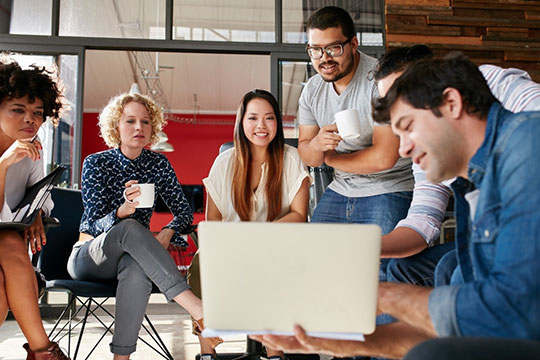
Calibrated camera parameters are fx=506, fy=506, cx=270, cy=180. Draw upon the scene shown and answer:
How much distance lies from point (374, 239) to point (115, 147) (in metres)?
1.94

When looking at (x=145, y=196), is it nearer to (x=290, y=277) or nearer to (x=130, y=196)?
(x=130, y=196)

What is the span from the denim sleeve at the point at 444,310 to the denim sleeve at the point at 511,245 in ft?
0.03

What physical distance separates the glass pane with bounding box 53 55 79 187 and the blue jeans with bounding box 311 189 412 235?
2.81 metres

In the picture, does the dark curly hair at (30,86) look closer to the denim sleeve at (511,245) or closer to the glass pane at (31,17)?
the denim sleeve at (511,245)

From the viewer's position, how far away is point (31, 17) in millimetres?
4258

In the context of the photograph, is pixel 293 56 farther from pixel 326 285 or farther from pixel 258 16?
pixel 326 285

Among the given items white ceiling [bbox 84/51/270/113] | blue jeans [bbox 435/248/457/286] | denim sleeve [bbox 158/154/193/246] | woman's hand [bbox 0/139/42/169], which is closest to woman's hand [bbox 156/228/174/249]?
denim sleeve [bbox 158/154/193/246]

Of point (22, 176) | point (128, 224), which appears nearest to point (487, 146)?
point (128, 224)

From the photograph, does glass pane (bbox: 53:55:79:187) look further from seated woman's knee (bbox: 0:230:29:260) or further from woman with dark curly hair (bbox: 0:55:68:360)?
seated woman's knee (bbox: 0:230:29:260)

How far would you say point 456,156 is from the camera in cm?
99

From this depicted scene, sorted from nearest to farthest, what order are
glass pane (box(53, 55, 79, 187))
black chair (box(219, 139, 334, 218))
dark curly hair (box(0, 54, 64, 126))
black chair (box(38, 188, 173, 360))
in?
dark curly hair (box(0, 54, 64, 126))
black chair (box(38, 188, 173, 360))
black chair (box(219, 139, 334, 218))
glass pane (box(53, 55, 79, 187))

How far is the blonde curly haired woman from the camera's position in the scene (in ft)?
6.63

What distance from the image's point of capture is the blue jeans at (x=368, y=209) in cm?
192

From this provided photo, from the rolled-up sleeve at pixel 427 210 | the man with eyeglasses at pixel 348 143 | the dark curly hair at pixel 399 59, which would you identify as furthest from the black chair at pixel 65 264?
the dark curly hair at pixel 399 59
